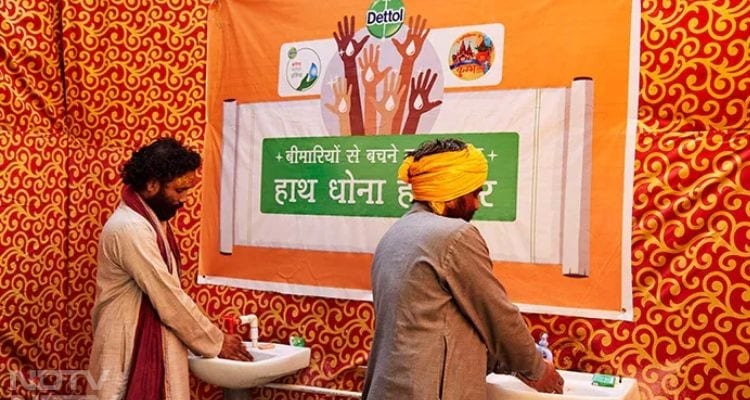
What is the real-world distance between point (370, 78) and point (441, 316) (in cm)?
135

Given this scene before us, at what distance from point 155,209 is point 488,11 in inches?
56.3

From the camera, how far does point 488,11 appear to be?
274 centimetres

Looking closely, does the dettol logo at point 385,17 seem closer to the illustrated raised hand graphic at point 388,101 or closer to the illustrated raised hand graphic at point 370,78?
the illustrated raised hand graphic at point 370,78

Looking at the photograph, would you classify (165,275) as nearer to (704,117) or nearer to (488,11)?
(488,11)

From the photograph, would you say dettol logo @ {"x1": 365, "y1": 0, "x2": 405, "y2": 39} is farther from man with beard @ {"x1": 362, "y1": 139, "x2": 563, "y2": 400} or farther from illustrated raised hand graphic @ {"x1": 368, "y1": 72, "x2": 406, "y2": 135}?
man with beard @ {"x1": 362, "y1": 139, "x2": 563, "y2": 400}

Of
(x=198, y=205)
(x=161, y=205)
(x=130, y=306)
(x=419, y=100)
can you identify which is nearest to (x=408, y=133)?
(x=419, y=100)

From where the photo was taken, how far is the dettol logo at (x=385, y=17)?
2906mm

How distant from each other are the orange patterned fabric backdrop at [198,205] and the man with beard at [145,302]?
589 mm

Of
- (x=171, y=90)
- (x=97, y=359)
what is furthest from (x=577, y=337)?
(x=171, y=90)

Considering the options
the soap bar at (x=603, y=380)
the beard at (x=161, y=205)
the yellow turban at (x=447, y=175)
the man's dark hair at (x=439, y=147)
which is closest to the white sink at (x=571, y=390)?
the soap bar at (x=603, y=380)

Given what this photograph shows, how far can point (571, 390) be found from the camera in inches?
93.1

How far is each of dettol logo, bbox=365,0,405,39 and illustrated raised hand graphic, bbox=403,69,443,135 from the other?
0.23m

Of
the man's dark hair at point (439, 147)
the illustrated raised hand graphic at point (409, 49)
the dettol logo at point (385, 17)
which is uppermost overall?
the dettol logo at point (385, 17)

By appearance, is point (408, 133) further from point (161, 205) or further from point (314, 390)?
point (314, 390)
